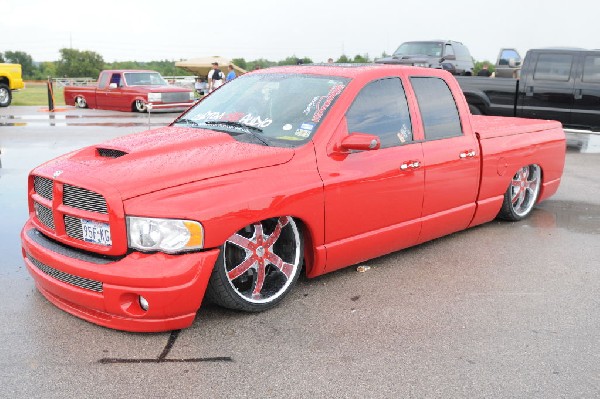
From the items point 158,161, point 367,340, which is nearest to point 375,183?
point 367,340

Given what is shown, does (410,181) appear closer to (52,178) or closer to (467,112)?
(467,112)

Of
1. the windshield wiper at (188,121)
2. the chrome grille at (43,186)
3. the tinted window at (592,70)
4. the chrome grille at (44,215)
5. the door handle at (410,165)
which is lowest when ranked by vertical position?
the chrome grille at (44,215)

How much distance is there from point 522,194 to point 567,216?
2.34 feet

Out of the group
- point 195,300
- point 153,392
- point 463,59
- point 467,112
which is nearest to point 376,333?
point 195,300

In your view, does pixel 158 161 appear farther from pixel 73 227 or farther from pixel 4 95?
pixel 4 95

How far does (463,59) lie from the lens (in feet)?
66.8

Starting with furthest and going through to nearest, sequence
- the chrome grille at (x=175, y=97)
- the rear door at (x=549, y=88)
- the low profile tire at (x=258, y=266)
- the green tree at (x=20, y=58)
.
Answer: the green tree at (x=20, y=58) → the chrome grille at (x=175, y=97) → the rear door at (x=549, y=88) → the low profile tire at (x=258, y=266)

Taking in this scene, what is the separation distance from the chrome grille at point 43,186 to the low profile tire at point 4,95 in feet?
69.6

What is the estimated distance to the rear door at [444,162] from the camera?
5.12m

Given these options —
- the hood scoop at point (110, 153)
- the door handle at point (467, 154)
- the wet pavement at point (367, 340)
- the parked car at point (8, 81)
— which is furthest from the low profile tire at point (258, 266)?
the parked car at point (8, 81)

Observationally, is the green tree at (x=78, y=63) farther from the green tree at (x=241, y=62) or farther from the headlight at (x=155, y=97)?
the headlight at (x=155, y=97)

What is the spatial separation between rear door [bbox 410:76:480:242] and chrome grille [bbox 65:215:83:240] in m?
2.72

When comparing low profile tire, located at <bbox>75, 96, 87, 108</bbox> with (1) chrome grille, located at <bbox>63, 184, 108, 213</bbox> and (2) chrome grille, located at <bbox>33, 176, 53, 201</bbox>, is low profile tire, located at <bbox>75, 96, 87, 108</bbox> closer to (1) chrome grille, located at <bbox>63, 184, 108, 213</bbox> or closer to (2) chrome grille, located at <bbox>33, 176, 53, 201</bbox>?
(2) chrome grille, located at <bbox>33, 176, 53, 201</bbox>

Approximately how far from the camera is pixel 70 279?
369cm
